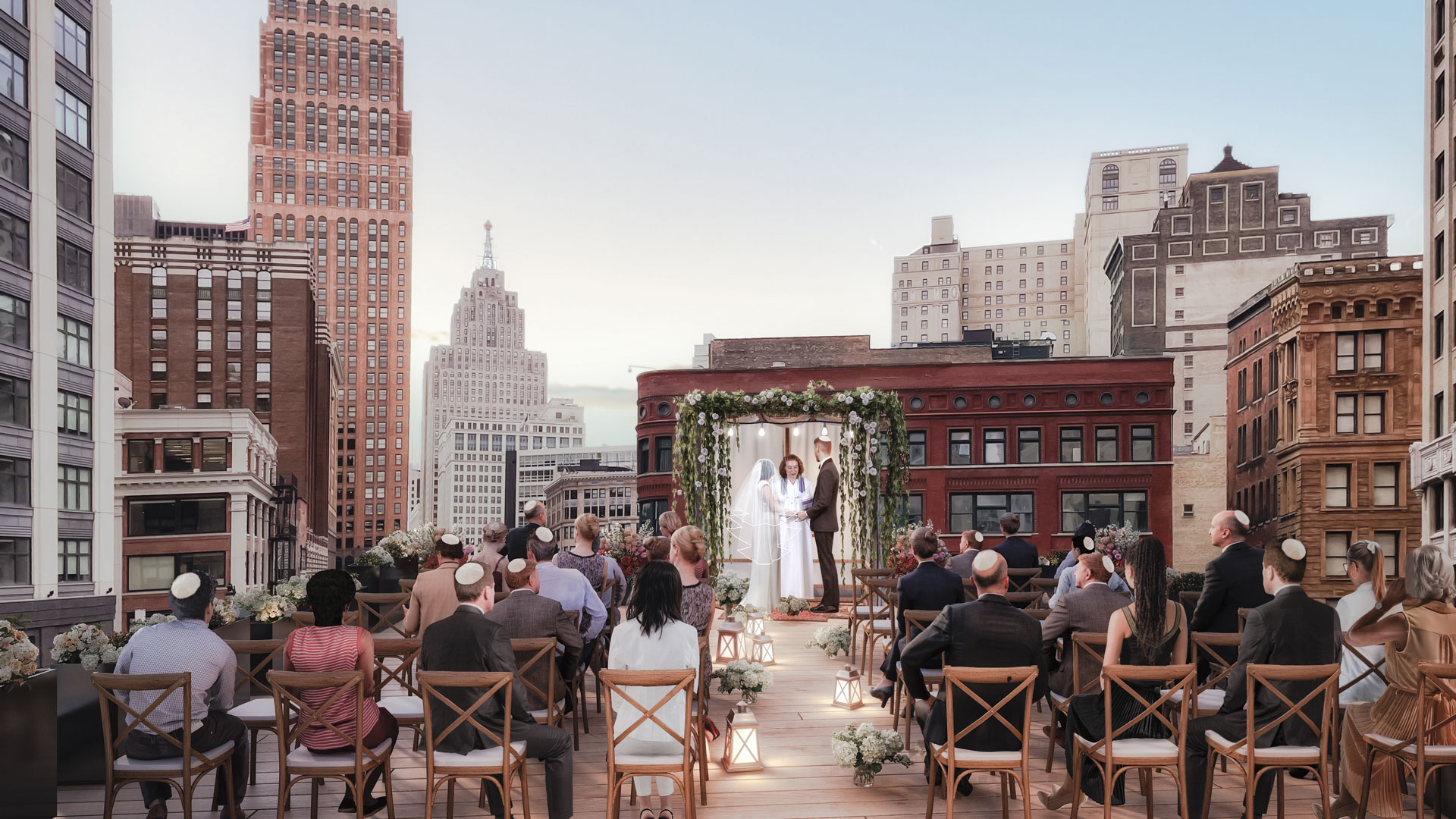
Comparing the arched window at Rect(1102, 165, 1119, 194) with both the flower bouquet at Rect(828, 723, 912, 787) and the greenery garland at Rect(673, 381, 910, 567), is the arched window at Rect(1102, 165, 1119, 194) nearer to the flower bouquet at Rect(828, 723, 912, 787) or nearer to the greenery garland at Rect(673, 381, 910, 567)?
the greenery garland at Rect(673, 381, 910, 567)

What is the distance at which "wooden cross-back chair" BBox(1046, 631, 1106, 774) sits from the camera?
6246 mm

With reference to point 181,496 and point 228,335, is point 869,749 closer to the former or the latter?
point 181,496

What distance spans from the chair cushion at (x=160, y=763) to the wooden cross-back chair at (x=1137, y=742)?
14.8ft

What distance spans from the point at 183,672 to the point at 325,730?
79cm

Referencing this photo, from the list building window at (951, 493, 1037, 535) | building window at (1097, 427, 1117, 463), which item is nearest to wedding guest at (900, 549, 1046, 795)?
building window at (951, 493, 1037, 535)

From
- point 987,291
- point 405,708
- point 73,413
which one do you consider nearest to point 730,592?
point 405,708

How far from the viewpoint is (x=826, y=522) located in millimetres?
14359

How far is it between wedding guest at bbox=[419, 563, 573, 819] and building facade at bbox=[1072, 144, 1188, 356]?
314ft

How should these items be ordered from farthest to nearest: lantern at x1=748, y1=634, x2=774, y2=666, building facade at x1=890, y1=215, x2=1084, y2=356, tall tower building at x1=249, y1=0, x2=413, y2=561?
1. building facade at x1=890, y1=215, x2=1084, y2=356
2. tall tower building at x1=249, y1=0, x2=413, y2=561
3. lantern at x1=748, y1=634, x2=774, y2=666

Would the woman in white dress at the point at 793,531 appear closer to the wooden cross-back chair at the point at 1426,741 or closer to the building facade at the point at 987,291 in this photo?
the wooden cross-back chair at the point at 1426,741

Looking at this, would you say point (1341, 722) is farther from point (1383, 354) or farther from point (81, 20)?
point (81, 20)

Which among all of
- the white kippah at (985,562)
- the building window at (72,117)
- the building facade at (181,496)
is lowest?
the building facade at (181,496)

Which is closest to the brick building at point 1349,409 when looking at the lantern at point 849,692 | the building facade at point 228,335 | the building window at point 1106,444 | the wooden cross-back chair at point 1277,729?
the building window at point 1106,444

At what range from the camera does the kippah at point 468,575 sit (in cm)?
564
